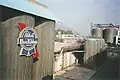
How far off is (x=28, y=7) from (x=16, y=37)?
101cm

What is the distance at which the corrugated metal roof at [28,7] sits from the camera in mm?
5781

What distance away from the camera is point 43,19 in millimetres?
7734

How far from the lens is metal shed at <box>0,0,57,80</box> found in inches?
233

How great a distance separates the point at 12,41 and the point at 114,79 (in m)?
8.20

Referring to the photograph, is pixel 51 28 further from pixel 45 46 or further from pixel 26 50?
pixel 26 50

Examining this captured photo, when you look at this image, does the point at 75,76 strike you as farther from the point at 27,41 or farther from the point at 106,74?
the point at 27,41

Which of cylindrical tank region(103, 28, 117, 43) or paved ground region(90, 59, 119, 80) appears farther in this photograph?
cylindrical tank region(103, 28, 117, 43)

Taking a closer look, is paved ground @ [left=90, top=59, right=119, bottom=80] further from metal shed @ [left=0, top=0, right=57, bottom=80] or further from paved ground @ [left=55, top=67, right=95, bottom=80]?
metal shed @ [left=0, top=0, right=57, bottom=80]

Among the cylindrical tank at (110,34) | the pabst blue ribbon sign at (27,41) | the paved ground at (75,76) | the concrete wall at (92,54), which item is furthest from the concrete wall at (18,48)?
the cylindrical tank at (110,34)

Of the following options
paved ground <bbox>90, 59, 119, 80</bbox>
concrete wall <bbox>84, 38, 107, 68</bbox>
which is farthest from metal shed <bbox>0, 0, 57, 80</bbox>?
concrete wall <bbox>84, 38, 107, 68</bbox>

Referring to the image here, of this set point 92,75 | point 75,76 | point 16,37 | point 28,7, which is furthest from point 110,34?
point 16,37

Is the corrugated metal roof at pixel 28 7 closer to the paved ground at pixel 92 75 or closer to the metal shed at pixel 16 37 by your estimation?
the metal shed at pixel 16 37

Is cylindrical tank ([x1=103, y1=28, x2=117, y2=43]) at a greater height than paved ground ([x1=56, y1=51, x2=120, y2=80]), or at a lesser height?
greater

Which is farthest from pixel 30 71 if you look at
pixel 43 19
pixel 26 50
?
pixel 43 19
